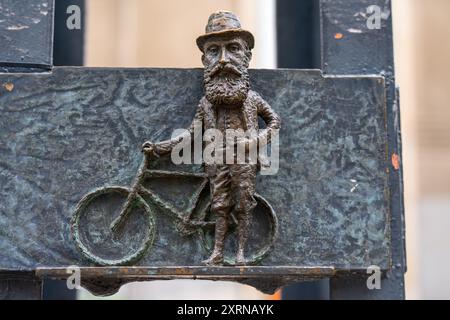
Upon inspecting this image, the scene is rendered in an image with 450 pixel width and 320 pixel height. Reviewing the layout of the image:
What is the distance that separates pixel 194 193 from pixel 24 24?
102 cm

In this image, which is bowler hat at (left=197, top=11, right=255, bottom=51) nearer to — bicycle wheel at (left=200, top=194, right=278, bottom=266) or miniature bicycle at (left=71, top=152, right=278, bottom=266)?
miniature bicycle at (left=71, top=152, right=278, bottom=266)

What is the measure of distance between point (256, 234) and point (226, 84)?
625mm

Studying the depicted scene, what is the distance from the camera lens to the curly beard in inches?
161

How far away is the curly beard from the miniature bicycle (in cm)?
33

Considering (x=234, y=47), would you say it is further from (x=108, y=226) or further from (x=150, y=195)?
(x=108, y=226)

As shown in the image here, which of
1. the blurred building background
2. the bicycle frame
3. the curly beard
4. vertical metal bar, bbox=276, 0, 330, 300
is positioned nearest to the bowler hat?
the curly beard

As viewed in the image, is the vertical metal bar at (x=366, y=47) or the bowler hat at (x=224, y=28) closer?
the bowler hat at (x=224, y=28)

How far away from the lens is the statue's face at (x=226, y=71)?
13.4 feet

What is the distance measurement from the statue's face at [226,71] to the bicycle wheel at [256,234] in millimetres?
425
